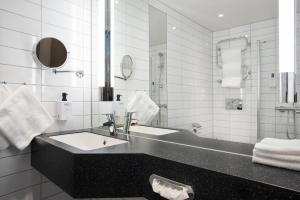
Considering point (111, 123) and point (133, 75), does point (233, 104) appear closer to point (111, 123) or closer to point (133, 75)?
point (133, 75)

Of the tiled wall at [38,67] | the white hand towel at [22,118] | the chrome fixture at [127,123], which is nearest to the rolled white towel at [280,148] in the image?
the chrome fixture at [127,123]

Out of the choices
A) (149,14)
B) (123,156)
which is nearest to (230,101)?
(123,156)

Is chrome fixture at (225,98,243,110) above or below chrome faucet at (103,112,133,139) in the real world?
above

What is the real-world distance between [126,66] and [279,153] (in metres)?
1.39

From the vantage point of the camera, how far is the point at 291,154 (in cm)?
76

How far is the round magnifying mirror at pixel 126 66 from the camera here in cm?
183

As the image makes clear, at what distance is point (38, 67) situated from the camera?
1.60m

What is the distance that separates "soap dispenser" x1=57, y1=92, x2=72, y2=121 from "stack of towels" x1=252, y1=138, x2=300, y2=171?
1.42 meters

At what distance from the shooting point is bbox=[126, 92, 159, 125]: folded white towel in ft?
5.15

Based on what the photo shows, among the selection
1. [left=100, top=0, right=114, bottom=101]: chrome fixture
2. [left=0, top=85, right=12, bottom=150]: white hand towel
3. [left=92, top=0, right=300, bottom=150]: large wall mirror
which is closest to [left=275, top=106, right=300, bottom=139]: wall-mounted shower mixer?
[left=92, top=0, right=300, bottom=150]: large wall mirror

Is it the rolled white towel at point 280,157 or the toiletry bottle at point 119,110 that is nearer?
→ the rolled white towel at point 280,157

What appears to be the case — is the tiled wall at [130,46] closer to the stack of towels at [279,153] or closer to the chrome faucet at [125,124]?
the chrome faucet at [125,124]

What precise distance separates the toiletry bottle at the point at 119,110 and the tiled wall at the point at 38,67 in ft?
1.00

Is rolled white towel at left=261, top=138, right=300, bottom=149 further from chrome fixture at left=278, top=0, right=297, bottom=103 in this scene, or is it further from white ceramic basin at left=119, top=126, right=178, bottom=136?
white ceramic basin at left=119, top=126, right=178, bottom=136
